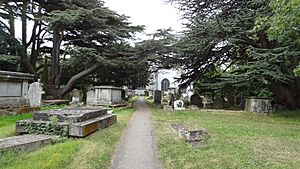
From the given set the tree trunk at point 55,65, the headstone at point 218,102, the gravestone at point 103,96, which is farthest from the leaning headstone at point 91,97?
the headstone at point 218,102

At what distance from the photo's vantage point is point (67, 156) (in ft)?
16.7

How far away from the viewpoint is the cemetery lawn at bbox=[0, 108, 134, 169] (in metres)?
4.50

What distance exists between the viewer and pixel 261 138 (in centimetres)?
789

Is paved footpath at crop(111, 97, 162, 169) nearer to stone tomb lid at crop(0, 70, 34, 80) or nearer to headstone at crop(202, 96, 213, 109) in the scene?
stone tomb lid at crop(0, 70, 34, 80)

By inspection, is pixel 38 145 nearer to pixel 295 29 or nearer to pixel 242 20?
pixel 295 29

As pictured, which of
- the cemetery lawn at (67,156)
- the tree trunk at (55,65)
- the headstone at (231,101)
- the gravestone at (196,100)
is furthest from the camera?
the headstone at (231,101)

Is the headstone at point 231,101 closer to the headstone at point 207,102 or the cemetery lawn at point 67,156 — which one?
the headstone at point 207,102

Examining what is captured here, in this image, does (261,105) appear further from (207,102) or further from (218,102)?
(207,102)

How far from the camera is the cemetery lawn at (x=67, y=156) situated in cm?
450

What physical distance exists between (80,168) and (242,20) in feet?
41.4

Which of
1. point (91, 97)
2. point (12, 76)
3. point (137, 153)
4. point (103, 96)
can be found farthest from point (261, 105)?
point (12, 76)

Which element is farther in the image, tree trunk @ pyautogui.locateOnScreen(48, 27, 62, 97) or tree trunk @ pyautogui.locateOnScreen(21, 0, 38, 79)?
tree trunk @ pyautogui.locateOnScreen(48, 27, 62, 97)

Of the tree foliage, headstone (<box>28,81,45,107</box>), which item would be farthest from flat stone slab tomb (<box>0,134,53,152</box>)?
the tree foliage

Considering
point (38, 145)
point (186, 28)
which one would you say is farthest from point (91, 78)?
point (38, 145)
